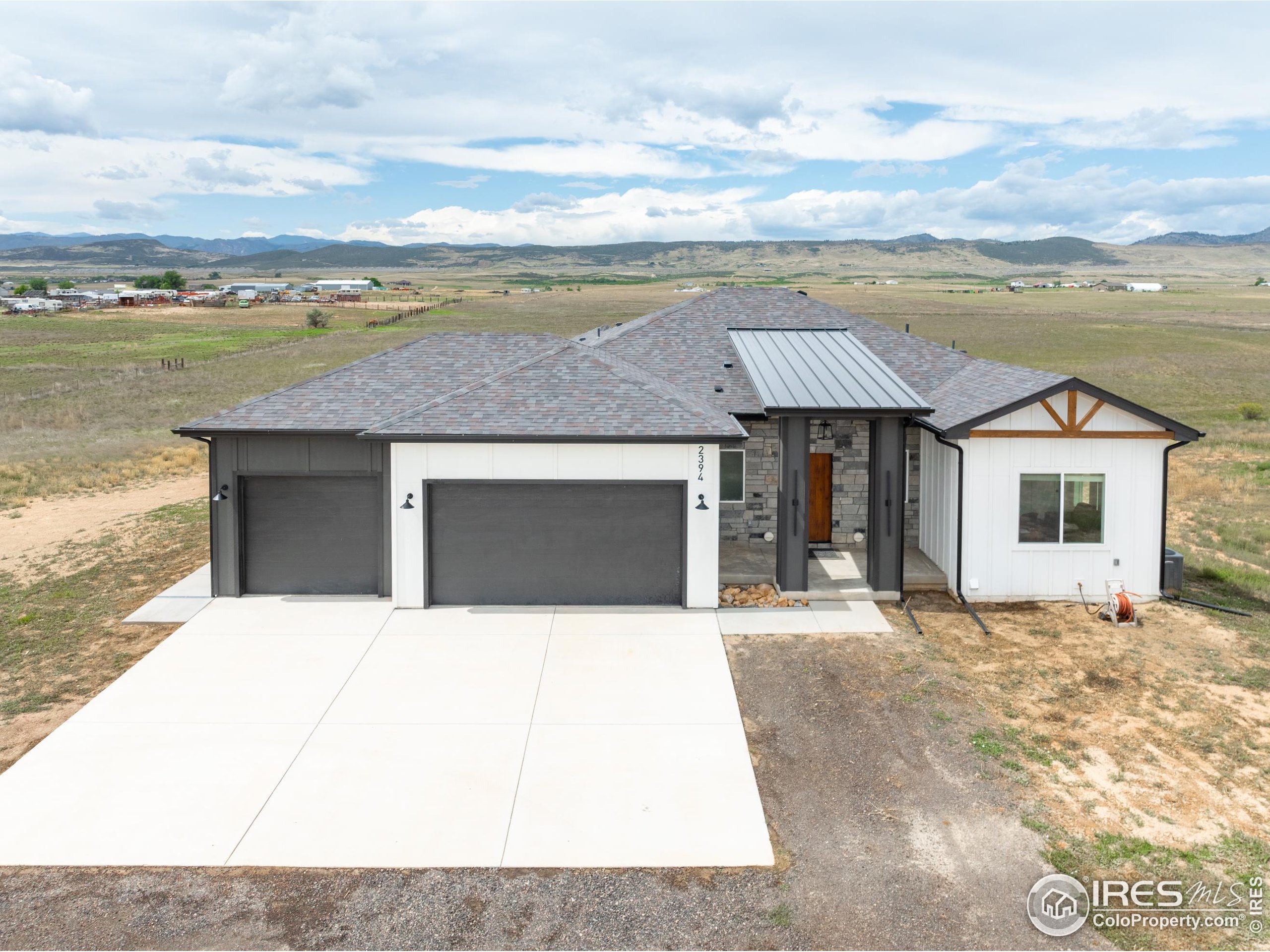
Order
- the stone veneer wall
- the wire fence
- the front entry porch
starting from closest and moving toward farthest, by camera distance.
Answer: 1. the front entry porch
2. the stone veneer wall
3. the wire fence

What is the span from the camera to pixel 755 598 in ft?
46.9

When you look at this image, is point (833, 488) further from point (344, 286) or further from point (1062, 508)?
point (344, 286)

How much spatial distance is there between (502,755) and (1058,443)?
31.9ft

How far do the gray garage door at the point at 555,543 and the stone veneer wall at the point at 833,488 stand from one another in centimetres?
330

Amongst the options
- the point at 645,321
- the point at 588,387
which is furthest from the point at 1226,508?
the point at 588,387

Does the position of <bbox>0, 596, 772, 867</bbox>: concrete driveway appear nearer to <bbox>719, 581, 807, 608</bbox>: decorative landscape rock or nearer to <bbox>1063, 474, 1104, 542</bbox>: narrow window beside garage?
<bbox>719, 581, 807, 608</bbox>: decorative landscape rock

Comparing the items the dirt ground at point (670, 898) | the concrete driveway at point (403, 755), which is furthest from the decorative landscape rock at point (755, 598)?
the dirt ground at point (670, 898)

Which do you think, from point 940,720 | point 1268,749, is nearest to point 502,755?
point 940,720

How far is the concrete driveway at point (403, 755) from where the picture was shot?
7613mm

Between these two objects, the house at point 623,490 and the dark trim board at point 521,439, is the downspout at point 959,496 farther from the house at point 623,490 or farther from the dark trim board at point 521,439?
the dark trim board at point 521,439

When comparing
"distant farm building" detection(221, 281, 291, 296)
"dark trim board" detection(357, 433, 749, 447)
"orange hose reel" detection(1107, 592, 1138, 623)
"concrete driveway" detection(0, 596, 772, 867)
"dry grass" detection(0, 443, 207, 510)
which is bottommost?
"concrete driveway" detection(0, 596, 772, 867)

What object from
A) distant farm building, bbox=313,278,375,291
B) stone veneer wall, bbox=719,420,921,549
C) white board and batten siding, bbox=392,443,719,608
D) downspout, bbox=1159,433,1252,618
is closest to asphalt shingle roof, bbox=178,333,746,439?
white board and batten siding, bbox=392,443,719,608

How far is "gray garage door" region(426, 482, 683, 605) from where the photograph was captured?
1384 centimetres

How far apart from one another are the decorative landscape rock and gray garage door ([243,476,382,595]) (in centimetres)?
567
